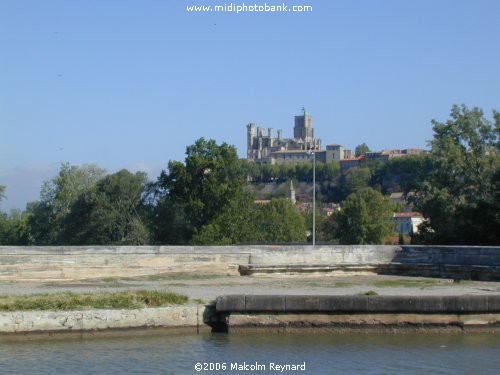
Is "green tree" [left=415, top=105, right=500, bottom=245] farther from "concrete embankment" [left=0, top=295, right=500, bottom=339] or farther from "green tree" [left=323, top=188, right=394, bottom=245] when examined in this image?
"green tree" [left=323, top=188, right=394, bottom=245]

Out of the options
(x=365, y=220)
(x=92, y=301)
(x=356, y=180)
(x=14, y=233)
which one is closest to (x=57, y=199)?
(x=14, y=233)

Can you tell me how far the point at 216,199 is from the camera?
49.0 meters

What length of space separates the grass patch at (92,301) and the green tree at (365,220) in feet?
225

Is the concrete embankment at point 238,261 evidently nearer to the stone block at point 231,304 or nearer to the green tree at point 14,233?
the stone block at point 231,304

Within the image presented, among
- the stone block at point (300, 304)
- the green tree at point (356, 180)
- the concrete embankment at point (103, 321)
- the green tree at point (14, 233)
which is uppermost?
the green tree at point (356, 180)

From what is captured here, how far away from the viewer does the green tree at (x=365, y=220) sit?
280 feet

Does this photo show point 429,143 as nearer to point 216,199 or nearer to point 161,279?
point 216,199

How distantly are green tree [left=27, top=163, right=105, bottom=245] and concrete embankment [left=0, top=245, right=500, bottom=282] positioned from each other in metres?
30.2

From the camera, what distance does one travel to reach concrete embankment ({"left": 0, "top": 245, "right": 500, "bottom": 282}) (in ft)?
71.1

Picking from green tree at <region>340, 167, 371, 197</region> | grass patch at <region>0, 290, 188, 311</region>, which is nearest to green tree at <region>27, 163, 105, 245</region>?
grass patch at <region>0, 290, 188, 311</region>

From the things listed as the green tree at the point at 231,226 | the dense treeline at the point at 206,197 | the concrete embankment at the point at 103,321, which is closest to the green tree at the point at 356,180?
the dense treeline at the point at 206,197

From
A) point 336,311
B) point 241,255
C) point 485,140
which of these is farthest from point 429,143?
point 336,311

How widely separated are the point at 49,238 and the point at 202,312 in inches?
1562

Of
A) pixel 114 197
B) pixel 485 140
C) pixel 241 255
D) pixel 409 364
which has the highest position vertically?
pixel 485 140
